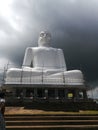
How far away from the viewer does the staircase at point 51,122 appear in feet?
24.7

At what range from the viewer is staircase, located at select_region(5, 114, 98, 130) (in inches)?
297

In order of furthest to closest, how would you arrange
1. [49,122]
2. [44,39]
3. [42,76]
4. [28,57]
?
[44,39] → [28,57] → [42,76] → [49,122]

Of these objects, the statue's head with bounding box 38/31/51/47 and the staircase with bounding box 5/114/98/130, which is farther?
the statue's head with bounding box 38/31/51/47

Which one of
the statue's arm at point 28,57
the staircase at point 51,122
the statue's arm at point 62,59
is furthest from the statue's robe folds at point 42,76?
the staircase at point 51,122

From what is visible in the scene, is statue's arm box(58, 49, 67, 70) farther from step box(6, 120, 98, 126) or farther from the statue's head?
step box(6, 120, 98, 126)

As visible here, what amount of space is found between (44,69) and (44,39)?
5.10 m

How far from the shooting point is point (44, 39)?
31641 mm

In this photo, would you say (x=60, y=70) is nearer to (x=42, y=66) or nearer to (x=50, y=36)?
(x=42, y=66)

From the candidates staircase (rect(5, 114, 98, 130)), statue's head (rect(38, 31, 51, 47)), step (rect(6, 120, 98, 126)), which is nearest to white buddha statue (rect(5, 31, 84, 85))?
statue's head (rect(38, 31, 51, 47))

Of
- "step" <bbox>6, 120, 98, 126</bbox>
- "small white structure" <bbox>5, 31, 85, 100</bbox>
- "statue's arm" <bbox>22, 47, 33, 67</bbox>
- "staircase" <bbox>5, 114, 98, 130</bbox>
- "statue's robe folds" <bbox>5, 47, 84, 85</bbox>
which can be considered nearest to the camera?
"staircase" <bbox>5, 114, 98, 130</bbox>

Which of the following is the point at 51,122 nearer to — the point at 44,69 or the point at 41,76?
the point at 41,76

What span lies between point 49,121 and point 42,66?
21.7 meters

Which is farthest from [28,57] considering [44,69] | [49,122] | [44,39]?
[49,122]

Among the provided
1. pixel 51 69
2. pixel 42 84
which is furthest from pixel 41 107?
pixel 51 69
